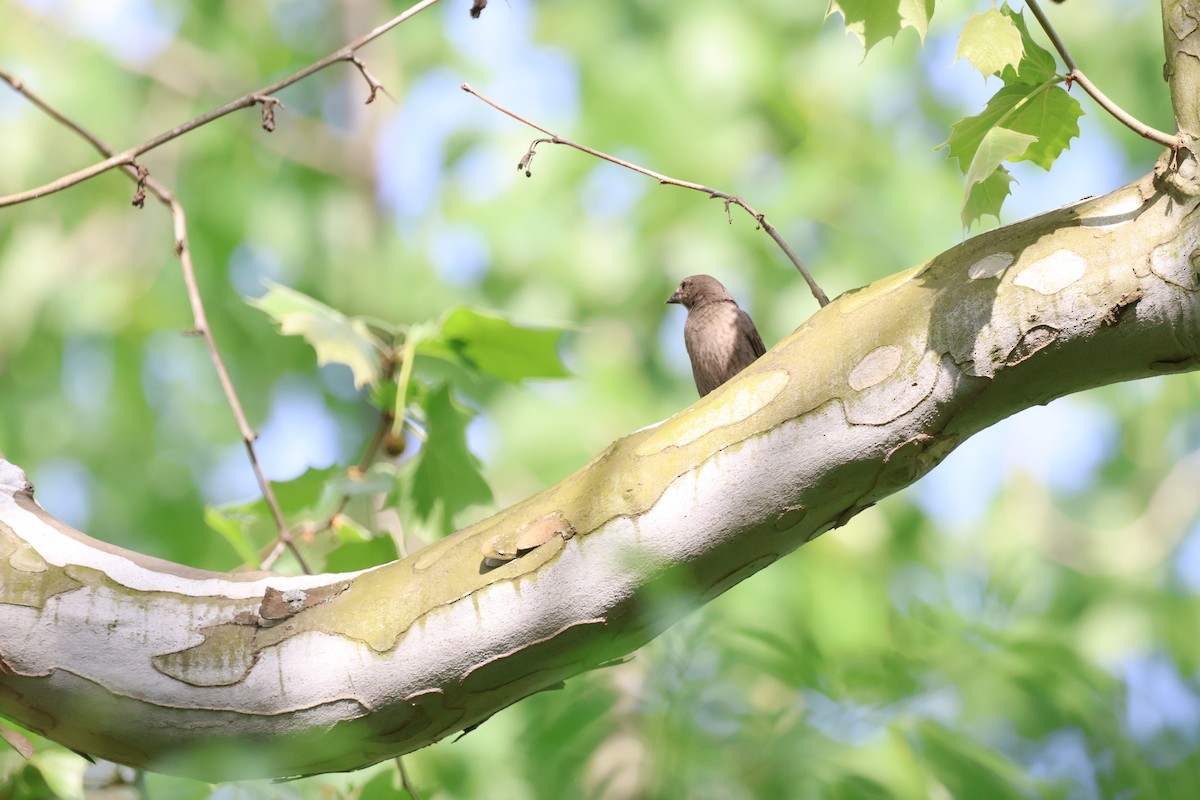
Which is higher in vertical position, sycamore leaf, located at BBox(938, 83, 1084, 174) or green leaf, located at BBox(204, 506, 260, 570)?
green leaf, located at BBox(204, 506, 260, 570)

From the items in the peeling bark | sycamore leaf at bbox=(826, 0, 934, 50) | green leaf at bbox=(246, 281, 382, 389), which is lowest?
the peeling bark

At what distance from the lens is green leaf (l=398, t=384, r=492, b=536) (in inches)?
121

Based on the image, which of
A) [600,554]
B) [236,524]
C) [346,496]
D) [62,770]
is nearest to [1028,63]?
[600,554]

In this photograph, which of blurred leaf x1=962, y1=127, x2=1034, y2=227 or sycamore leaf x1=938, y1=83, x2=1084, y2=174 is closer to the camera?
blurred leaf x1=962, y1=127, x2=1034, y2=227

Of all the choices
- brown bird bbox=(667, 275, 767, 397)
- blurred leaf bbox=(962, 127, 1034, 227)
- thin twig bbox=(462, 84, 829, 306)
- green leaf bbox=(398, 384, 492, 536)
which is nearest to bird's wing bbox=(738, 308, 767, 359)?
brown bird bbox=(667, 275, 767, 397)

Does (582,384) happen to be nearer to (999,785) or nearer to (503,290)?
(503,290)

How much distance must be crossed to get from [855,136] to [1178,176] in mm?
4284

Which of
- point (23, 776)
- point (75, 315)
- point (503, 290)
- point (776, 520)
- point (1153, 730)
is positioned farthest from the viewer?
point (75, 315)

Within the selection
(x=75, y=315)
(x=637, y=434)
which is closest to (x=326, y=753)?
(x=637, y=434)

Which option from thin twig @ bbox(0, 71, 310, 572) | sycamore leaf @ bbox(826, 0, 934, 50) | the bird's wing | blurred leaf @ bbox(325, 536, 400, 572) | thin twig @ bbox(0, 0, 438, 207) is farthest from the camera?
the bird's wing

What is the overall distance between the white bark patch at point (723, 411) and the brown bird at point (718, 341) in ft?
5.23

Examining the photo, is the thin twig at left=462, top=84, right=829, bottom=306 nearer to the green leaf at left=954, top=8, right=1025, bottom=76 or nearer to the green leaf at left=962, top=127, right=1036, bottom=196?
the green leaf at left=962, top=127, right=1036, bottom=196

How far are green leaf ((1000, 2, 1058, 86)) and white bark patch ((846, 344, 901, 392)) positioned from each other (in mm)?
465

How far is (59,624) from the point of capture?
184cm
